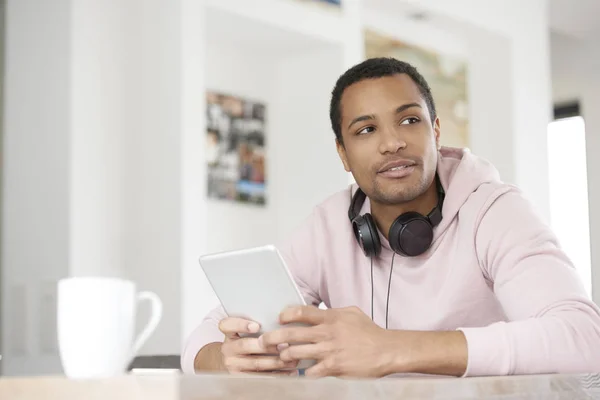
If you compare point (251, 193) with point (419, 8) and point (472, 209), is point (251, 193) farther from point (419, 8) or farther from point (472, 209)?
point (472, 209)

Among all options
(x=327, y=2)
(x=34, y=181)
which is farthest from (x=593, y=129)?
(x=34, y=181)

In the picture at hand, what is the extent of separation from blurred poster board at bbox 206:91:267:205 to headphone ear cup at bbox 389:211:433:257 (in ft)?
9.81

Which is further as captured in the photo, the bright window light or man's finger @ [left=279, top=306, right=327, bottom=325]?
the bright window light

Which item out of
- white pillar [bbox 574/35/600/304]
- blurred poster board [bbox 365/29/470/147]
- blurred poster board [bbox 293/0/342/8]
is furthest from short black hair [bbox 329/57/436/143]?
white pillar [bbox 574/35/600/304]

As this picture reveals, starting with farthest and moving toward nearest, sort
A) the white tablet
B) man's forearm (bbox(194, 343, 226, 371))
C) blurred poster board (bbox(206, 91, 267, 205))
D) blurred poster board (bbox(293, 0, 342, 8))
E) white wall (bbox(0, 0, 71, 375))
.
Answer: blurred poster board (bbox(206, 91, 267, 205)), blurred poster board (bbox(293, 0, 342, 8)), white wall (bbox(0, 0, 71, 375)), man's forearm (bbox(194, 343, 226, 371)), the white tablet

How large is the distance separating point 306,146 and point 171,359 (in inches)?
120

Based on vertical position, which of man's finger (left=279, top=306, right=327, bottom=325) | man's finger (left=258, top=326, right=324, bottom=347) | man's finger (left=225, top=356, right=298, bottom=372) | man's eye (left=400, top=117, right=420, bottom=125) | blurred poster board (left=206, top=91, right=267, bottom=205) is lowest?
man's finger (left=225, top=356, right=298, bottom=372)

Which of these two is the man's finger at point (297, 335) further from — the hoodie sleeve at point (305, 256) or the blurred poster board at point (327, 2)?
the blurred poster board at point (327, 2)

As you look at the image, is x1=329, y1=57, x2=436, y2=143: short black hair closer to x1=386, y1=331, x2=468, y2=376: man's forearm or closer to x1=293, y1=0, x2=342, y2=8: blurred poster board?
x1=386, y1=331, x2=468, y2=376: man's forearm

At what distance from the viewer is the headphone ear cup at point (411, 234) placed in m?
1.51

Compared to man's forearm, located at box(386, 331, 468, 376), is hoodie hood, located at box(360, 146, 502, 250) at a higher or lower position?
higher

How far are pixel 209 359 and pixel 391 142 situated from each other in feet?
1.72

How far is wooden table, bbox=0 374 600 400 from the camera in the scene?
58 cm

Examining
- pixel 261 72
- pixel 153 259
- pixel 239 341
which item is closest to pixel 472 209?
pixel 239 341
